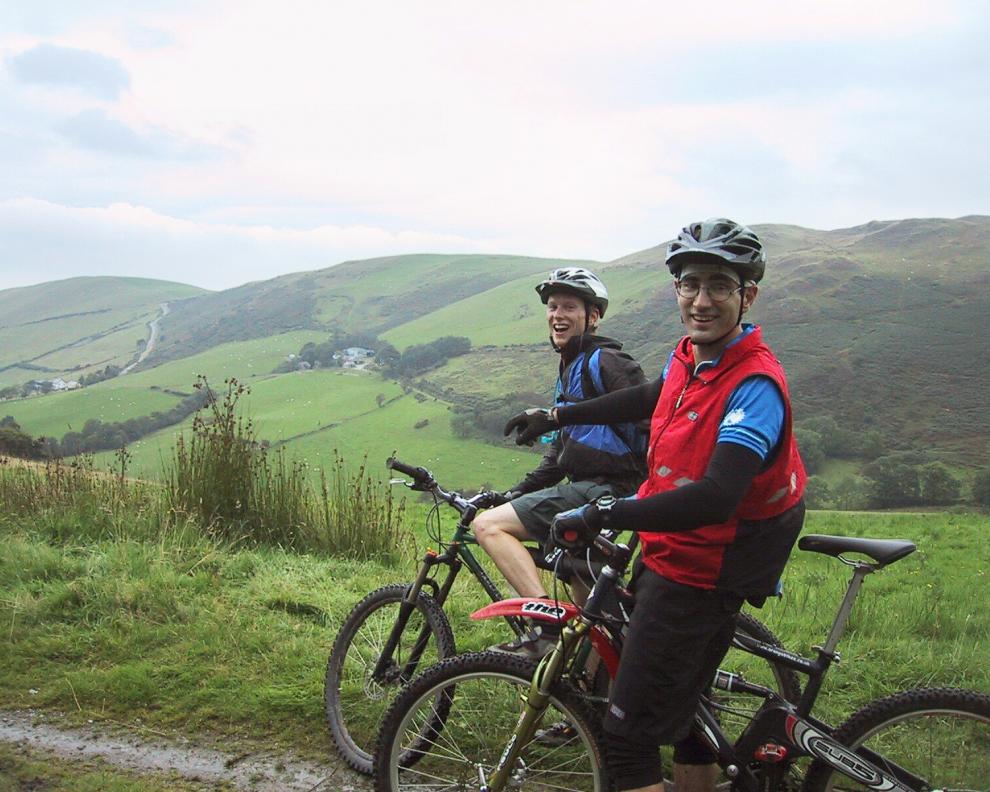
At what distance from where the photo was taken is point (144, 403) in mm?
57594

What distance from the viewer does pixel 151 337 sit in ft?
417

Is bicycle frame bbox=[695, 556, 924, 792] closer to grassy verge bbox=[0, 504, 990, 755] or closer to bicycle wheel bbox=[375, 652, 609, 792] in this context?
bicycle wheel bbox=[375, 652, 609, 792]

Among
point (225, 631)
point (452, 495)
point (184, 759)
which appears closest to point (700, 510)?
point (452, 495)

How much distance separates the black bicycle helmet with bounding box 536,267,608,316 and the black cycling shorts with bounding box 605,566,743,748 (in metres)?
1.81

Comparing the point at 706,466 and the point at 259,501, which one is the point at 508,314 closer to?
the point at 259,501

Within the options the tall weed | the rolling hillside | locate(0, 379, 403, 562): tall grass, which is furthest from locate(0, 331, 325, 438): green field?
the tall weed

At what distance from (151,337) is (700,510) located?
137 m

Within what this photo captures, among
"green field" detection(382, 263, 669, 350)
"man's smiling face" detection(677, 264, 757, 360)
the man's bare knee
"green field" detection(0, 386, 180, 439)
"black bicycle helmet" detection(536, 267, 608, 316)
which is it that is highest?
"green field" detection(382, 263, 669, 350)

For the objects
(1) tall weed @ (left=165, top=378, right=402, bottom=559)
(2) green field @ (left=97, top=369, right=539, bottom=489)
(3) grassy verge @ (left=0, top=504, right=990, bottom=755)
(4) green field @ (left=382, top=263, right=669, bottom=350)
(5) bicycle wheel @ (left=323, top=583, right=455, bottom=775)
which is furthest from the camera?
(4) green field @ (left=382, top=263, right=669, bottom=350)

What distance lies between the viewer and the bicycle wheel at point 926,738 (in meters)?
2.71

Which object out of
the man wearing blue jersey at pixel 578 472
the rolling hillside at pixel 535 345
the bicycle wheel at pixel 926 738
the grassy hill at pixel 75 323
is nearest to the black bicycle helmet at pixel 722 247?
the man wearing blue jersey at pixel 578 472

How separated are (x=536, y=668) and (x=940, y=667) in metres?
3.06

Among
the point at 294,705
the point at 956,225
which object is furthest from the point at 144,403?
the point at 956,225

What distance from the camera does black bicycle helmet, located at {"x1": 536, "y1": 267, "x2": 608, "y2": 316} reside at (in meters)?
4.12
